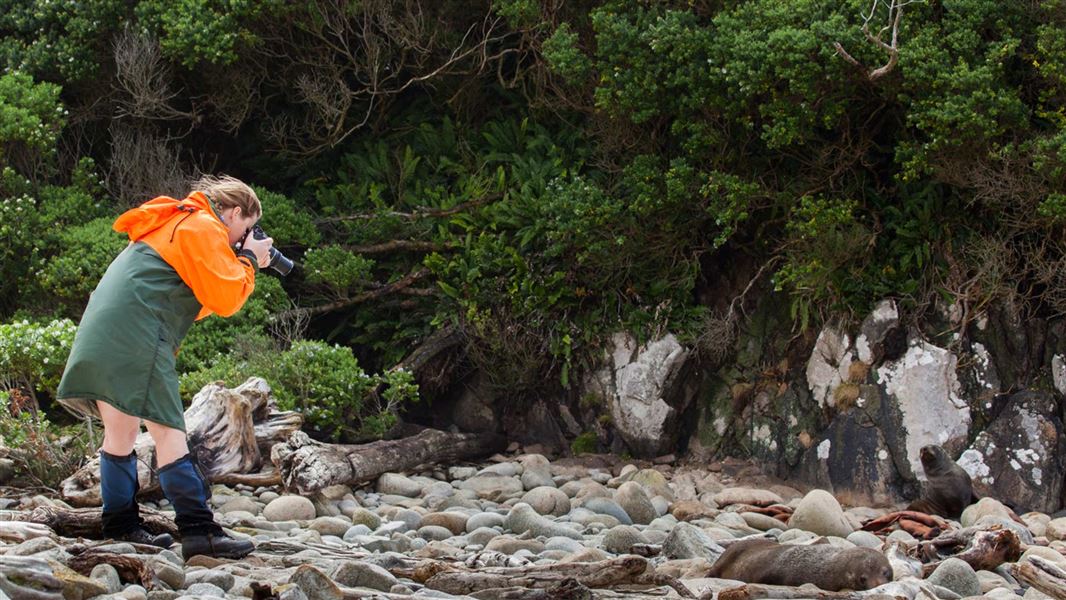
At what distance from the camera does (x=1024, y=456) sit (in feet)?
33.7

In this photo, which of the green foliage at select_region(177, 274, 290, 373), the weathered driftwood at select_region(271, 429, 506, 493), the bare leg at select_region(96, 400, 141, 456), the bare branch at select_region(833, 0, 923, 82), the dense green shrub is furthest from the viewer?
the green foliage at select_region(177, 274, 290, 373)

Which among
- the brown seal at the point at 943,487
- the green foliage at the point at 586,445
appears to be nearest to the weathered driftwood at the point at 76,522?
the brown seal at the point at 943,487

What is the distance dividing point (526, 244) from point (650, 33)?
2.78 metres

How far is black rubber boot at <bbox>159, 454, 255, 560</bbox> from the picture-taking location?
6352 millimetres

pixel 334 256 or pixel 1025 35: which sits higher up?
pixel 1025 35

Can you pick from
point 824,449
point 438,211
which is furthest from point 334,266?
point 824,449

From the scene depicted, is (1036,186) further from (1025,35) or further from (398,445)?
(398,445)

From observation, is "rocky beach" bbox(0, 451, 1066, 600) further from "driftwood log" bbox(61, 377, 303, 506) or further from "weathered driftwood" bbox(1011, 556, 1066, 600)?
"driftwood log" bbox(61, 377, 303, 506)

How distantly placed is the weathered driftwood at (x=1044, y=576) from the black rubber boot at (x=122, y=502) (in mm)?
4727

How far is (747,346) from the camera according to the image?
12.3 m

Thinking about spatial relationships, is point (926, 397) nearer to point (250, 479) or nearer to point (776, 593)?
point (776, 593)

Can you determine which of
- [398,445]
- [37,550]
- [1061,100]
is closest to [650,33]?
[1061,100]

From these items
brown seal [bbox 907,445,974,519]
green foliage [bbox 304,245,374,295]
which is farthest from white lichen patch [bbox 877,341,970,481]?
green foliage [bbox 304,245,374,295]

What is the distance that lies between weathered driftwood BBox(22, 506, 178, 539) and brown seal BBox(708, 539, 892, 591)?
3.18m
